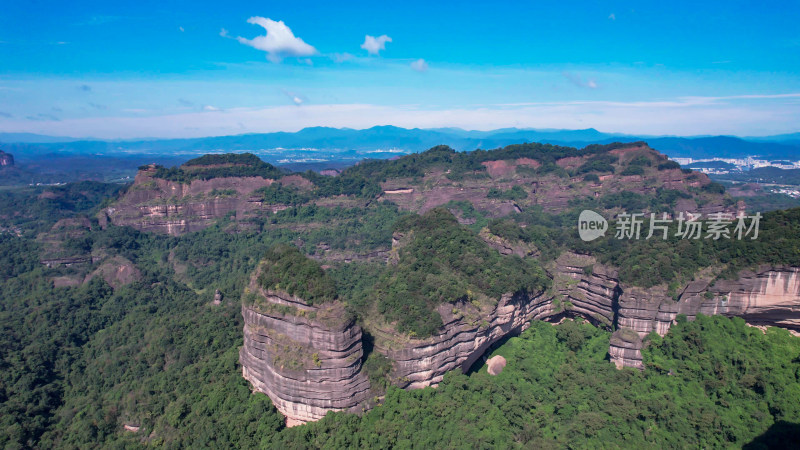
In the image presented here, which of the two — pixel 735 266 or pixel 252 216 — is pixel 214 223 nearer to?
pixel 252 216

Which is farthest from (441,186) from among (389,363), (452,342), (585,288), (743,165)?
(743,165)

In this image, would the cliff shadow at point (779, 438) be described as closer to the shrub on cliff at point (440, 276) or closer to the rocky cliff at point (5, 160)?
→ the shrub on cliff at point (440, 276)

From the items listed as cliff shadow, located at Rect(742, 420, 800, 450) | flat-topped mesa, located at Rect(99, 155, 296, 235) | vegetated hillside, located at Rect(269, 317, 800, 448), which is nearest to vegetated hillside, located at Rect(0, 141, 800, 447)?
vegetated hillside, located at Rect(269, 317, 800, 448)

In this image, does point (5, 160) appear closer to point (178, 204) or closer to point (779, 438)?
point (178, 204)

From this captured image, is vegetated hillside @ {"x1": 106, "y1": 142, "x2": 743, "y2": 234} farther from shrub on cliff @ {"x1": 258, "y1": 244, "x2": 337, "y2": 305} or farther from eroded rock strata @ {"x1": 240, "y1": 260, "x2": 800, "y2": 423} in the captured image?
shrub on cliff @ {"x1": 258, "y1": 244, "x2": 337, "y2": 305}

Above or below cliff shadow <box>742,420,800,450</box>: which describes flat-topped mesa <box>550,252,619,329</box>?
above

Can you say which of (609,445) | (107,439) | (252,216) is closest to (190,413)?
(107,439)

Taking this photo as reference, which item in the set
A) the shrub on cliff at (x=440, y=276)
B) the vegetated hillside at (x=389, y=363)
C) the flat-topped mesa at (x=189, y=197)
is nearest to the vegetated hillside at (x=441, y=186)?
the flat-topped mesa at (x=189, y=197)
